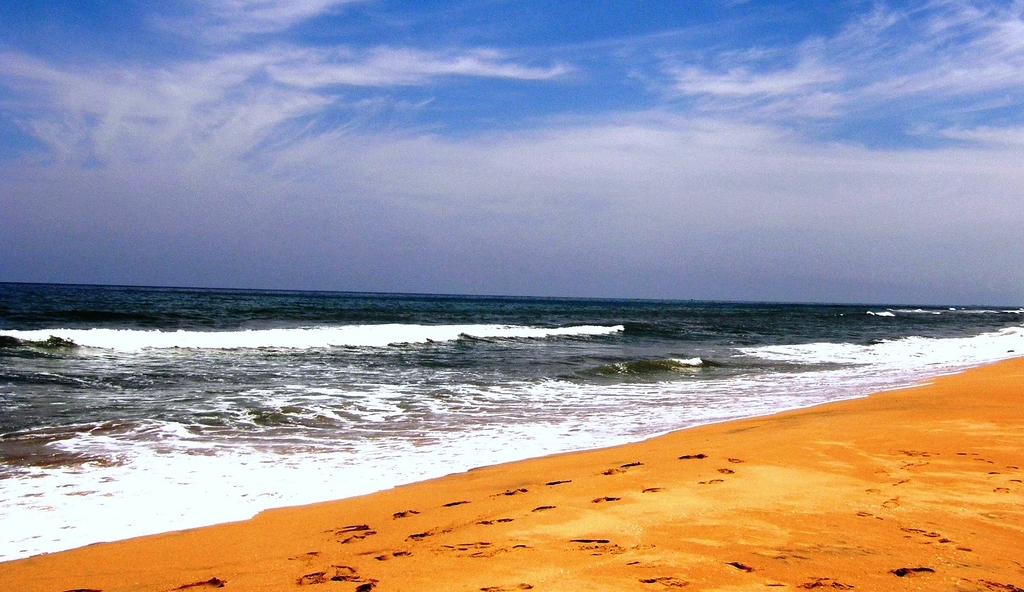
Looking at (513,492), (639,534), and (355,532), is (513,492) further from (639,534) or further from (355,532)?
(639,534)

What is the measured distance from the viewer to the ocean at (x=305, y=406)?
488cm

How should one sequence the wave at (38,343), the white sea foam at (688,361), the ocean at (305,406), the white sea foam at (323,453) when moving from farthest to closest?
the wave at (38,343) → the white sea foam at (688,361) → the ocean at (305,406) → the white sea foam at (323,453)

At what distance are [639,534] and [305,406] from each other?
6.50m

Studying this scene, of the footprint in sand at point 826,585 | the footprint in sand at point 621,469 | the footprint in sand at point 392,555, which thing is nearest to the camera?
the footprint in sand at point 826,585

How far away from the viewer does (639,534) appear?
3.48 meters

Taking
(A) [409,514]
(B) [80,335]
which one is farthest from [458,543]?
(B) [80,335]

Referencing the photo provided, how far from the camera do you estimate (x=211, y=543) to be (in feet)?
12.5

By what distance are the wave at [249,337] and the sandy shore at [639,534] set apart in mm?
15866

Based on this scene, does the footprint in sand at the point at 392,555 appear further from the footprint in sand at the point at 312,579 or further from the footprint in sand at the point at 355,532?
the footprint in sand at the point at 355,532

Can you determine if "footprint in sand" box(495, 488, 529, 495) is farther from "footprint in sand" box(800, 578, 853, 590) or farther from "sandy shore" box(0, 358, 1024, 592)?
"footprint in sand" box(800, 578, 853, 590)

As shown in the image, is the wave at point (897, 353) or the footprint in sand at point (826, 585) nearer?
the footprint in sand at point (826, 585)

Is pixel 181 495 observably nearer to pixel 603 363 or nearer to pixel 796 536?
pixel 796 536

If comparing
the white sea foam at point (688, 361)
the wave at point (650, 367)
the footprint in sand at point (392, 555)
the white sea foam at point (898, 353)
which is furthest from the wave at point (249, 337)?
the footprint in sand at point (392, 555)

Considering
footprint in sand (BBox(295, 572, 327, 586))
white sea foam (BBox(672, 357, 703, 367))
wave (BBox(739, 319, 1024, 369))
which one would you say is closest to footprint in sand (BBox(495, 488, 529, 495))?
footprint in sand (BBox(295, 572, 327, 586))
